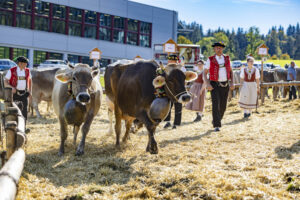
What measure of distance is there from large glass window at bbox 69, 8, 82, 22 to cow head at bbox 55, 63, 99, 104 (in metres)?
41.4

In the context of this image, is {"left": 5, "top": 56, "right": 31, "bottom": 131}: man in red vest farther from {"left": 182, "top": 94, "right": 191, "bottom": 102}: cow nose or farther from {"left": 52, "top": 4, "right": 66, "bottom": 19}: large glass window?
{"left": 52, "top": 4, "right": 66, "bottom": 19}: large glass window

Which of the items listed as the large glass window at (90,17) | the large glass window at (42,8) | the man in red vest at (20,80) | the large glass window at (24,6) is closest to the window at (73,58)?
the large glass window at (90,17)

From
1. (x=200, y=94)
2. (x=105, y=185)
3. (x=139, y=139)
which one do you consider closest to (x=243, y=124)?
(x=200, y=94)

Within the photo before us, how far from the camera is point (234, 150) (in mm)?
7316

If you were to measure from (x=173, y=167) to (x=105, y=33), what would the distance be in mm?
45734

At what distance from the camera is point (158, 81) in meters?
6.49

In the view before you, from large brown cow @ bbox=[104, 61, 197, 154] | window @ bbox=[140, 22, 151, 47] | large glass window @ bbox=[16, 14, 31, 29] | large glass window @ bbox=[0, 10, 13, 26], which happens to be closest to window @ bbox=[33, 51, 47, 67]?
large glass window @ bbox=[16, 14, 31, 29]

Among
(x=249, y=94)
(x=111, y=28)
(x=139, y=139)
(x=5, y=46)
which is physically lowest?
(x=139, y=139)

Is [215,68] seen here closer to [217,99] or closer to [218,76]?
[218,76]

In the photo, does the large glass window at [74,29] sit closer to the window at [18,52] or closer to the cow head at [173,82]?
the window at [18,52]

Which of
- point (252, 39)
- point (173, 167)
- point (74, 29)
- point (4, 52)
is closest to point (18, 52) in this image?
point (4, 52)

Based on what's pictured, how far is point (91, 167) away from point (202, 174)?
1.74 metres

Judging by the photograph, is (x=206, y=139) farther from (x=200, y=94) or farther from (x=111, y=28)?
(x=111, y=28)

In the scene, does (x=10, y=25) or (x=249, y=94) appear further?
(x=10, y=25)
